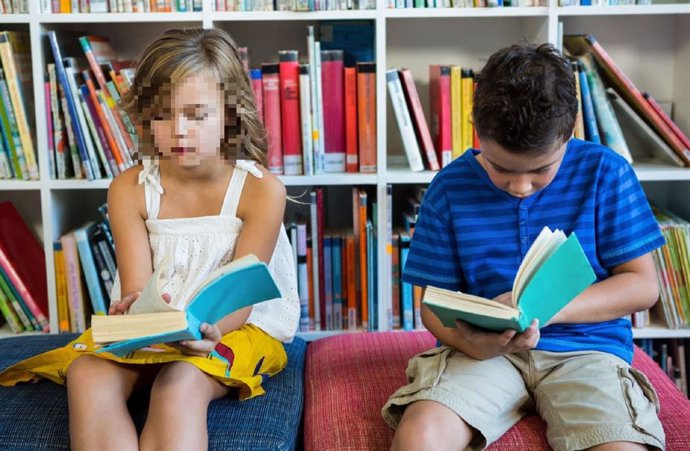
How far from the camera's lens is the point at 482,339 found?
1.12 meters

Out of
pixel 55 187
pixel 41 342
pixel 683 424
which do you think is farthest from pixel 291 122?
pixel 683 424

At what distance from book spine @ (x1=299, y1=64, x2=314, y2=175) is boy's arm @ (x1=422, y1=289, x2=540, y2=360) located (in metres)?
0.67

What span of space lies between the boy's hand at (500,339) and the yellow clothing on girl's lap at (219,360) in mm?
389

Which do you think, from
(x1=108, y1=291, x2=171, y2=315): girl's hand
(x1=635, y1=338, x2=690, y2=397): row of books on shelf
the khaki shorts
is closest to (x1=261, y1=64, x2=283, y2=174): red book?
(x1=108, y1=291, x2=171, y2=315): girl's hand

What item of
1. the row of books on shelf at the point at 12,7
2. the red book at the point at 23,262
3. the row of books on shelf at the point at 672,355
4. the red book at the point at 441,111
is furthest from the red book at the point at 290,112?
the row of books on shelf at the point at 672,355

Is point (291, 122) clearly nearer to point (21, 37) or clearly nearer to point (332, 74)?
point (332, 74)

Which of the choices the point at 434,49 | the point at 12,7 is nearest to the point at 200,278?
the point at 12,7

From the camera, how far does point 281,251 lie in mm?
1587

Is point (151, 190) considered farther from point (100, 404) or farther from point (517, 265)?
point (517, 265)

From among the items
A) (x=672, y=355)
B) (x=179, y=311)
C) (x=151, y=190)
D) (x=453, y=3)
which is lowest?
(x=672, y=355)

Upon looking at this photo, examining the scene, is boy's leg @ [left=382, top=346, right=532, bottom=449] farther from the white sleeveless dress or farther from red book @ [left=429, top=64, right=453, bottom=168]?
red book @ [left=429, top=64, right=453, bottom=168]

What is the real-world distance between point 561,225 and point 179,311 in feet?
1.93

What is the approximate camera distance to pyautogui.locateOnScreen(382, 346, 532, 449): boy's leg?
112cm

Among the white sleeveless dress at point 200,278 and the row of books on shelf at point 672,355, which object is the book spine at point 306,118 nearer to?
the white sleeveless dress at point 200,278
